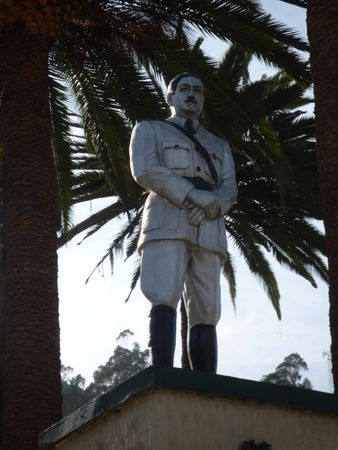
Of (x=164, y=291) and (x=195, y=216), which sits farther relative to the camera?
(x=195, y=216)

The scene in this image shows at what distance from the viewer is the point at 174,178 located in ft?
27.5

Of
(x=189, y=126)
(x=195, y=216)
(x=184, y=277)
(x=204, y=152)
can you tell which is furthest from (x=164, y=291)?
(x=189, y=126)

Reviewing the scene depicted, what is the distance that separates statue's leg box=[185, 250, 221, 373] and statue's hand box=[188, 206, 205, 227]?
7.9 inches

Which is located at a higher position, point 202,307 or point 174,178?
point 174,178

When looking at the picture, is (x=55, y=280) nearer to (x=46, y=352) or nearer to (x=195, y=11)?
(x=46, y=352)

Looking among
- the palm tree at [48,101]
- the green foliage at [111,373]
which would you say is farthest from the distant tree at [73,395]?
the palm tree at [48,101]

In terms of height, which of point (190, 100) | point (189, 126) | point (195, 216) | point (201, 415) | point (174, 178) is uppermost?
point (190, 100)

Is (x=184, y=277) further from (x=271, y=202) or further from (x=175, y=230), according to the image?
(x=271, y=202)

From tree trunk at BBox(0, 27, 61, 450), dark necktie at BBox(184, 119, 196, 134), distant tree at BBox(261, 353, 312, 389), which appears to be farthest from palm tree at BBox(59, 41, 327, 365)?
distant tree at BBox(261, 353, 312, 389)

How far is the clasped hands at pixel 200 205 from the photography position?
8.33 metres

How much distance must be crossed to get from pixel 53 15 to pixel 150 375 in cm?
698

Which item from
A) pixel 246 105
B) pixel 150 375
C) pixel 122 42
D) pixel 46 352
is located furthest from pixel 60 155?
pixel 150 375

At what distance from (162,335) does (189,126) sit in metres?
1.63

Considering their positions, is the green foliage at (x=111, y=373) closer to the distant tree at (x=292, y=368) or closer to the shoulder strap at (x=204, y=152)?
the distant tree at (x=292, y=368)
